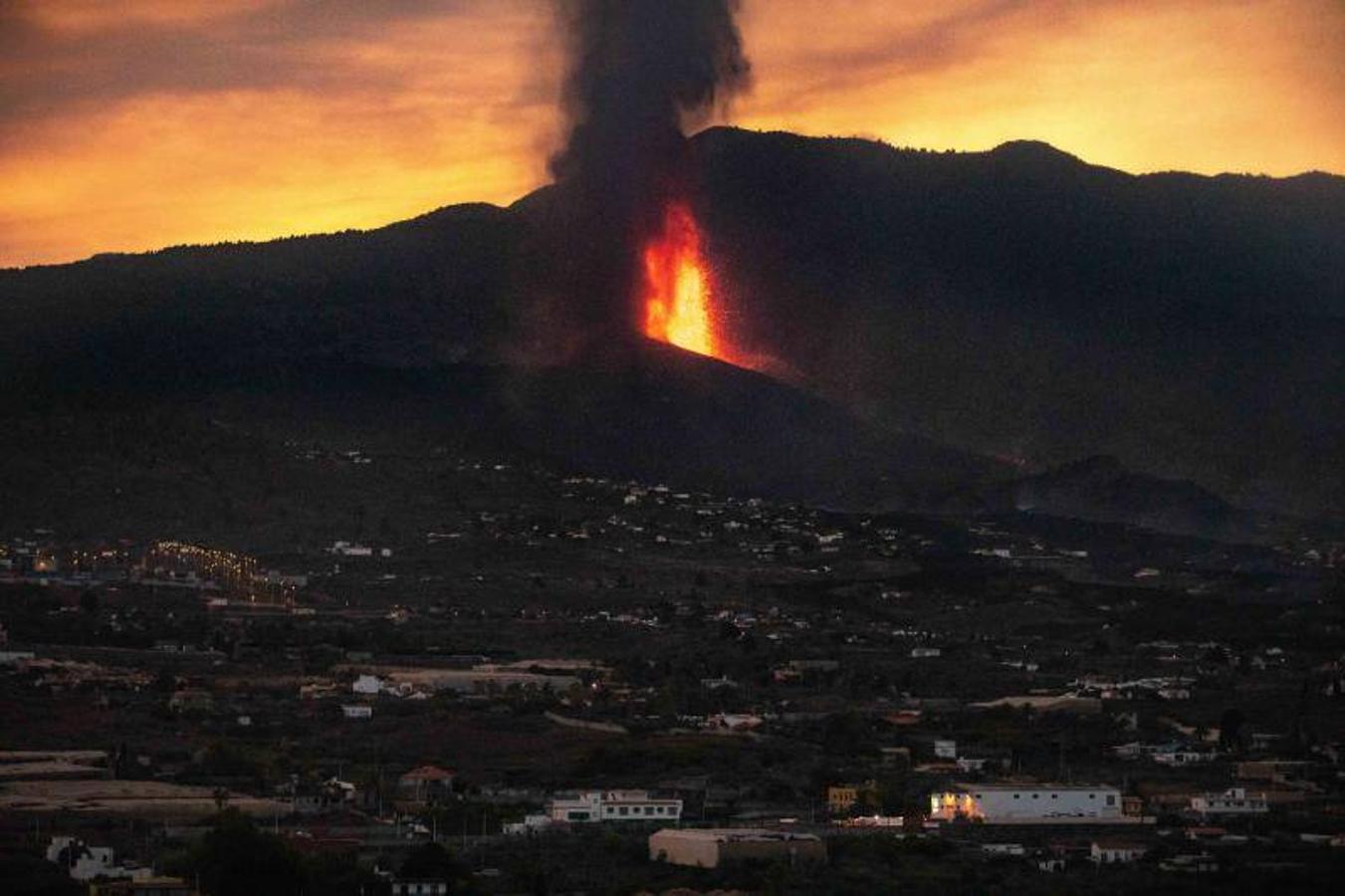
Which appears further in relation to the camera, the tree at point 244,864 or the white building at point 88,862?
the white building at point 88,862

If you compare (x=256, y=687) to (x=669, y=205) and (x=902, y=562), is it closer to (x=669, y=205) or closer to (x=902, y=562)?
(x=902, y=562)

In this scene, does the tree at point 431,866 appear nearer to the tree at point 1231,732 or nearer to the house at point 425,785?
the house at point 425,785

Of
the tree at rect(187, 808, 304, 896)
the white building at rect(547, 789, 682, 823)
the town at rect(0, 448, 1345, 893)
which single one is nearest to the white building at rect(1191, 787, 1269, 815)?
the town at rect(0, 448, 1345, 893)

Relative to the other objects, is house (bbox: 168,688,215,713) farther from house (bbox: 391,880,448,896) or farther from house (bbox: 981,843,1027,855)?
house (bbox: 391,880,448,896)

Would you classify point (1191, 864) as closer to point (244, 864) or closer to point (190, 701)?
point (244, 864)

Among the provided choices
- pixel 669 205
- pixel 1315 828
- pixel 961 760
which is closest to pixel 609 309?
pixel 669 205

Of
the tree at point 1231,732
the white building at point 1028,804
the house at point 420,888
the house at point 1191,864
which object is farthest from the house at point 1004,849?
the tree at point 1231,732

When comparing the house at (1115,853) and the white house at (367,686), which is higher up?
the white house at (367,686)
